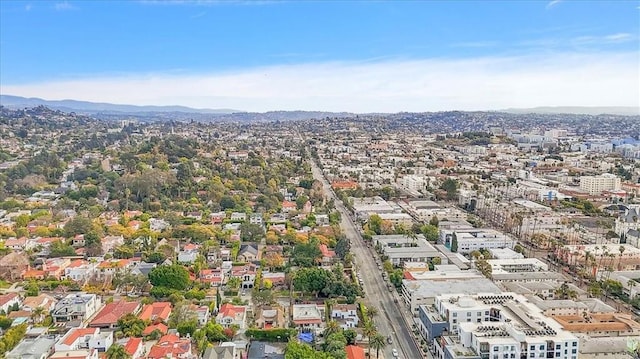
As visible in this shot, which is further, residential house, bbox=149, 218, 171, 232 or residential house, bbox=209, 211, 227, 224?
residential house, bbox=209, 211, 227, 224

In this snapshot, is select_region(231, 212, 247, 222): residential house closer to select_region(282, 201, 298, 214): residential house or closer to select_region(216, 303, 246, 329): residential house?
select_region(282, 201, 298, 214): residential house

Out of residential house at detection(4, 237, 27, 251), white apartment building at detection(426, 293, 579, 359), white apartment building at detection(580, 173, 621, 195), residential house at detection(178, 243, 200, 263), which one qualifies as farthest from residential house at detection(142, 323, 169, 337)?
white apartment building at detection(580, 173, 621, 195)

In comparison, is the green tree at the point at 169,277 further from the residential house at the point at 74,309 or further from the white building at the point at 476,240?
the white building at the point at 476,240

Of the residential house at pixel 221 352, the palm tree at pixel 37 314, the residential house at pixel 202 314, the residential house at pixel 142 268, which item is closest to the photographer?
the residential house at pixel 221 352

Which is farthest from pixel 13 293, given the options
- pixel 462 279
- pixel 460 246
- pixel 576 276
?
pixel 576 276

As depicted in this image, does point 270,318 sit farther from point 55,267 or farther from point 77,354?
point 55,267

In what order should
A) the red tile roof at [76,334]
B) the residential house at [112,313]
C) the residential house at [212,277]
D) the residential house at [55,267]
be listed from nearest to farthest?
the red tile roof at [76,334]
the residential house at [112,313]
the residential house at [212,277]
the residential house at [55,267]

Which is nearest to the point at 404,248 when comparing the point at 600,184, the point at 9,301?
the point at 9,301

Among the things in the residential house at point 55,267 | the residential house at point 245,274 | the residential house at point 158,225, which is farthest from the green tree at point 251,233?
the residential house at point 55,267
